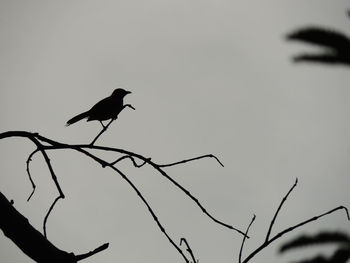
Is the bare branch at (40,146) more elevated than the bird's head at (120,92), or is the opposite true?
the bird's head at (120,92)

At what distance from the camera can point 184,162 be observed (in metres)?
3.11

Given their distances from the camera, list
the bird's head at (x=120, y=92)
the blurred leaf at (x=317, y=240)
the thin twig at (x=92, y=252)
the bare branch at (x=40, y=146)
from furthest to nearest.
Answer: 1. the bird's head at (x=120, y=92)
2. the bare branch at (x=40, y=146)
3. the thin twig at (x=92, y=252)
4. the blurred leaf at (x=317, y=240)

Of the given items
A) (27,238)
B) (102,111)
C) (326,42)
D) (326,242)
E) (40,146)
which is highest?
(102,111)

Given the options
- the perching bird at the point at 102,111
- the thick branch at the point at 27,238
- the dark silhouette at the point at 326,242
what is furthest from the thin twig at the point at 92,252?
the perching bird at the point at 102,111

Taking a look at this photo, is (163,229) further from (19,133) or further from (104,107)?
(104,107)

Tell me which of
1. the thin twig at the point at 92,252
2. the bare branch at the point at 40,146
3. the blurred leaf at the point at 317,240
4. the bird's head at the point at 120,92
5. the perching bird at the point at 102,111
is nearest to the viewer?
the blurred leaf at the point at 317,240

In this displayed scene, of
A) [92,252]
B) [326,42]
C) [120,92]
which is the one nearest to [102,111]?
[120,92]

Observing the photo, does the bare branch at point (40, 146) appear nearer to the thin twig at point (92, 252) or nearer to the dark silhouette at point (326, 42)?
the thin twig at point (92, 252)

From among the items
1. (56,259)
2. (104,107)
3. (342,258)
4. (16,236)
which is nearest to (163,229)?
(56,259)

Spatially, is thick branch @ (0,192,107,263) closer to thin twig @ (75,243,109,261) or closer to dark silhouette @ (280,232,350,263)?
thin twig @ (75,243,109,261)

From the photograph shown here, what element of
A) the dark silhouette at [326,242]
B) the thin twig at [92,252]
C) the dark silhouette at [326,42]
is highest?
the dark silhouette at [326,42]

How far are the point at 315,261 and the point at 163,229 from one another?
0.91 metres

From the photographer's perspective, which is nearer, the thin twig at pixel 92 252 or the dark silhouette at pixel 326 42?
the dark silhouette at pixel 326 42

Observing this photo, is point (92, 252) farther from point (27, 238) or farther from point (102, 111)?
point (102, 111)
